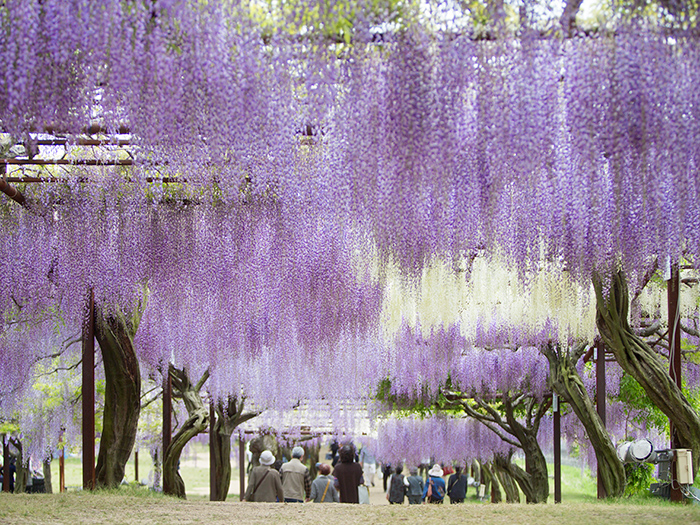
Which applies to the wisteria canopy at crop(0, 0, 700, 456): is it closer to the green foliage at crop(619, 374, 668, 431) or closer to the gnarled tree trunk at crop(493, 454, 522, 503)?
the green foliage at crop(619, 374, 668, 431)

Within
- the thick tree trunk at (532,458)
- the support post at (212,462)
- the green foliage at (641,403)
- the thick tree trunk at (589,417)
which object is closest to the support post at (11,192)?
the support post at (212,462)

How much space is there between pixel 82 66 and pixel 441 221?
139 inches

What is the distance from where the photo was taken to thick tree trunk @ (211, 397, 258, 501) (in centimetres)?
1120

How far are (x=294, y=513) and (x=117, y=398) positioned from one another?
3339 millimetres

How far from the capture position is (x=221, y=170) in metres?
5.90

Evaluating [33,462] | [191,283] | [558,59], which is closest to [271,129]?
[558,59]

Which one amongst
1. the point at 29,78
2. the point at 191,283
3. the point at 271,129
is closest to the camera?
the point at 29,78

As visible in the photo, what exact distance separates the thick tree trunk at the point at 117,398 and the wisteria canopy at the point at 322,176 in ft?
1.30

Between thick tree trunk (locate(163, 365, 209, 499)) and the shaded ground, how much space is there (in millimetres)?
2571

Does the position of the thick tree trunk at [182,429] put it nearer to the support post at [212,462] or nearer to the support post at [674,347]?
the support post at [212,462]

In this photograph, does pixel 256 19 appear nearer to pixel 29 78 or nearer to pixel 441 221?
pixel 29 78

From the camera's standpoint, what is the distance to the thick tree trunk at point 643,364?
22.1 ft

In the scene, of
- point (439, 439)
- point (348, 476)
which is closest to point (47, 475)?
point (439, 439)

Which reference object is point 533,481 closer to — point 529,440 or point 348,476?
point 529,440
